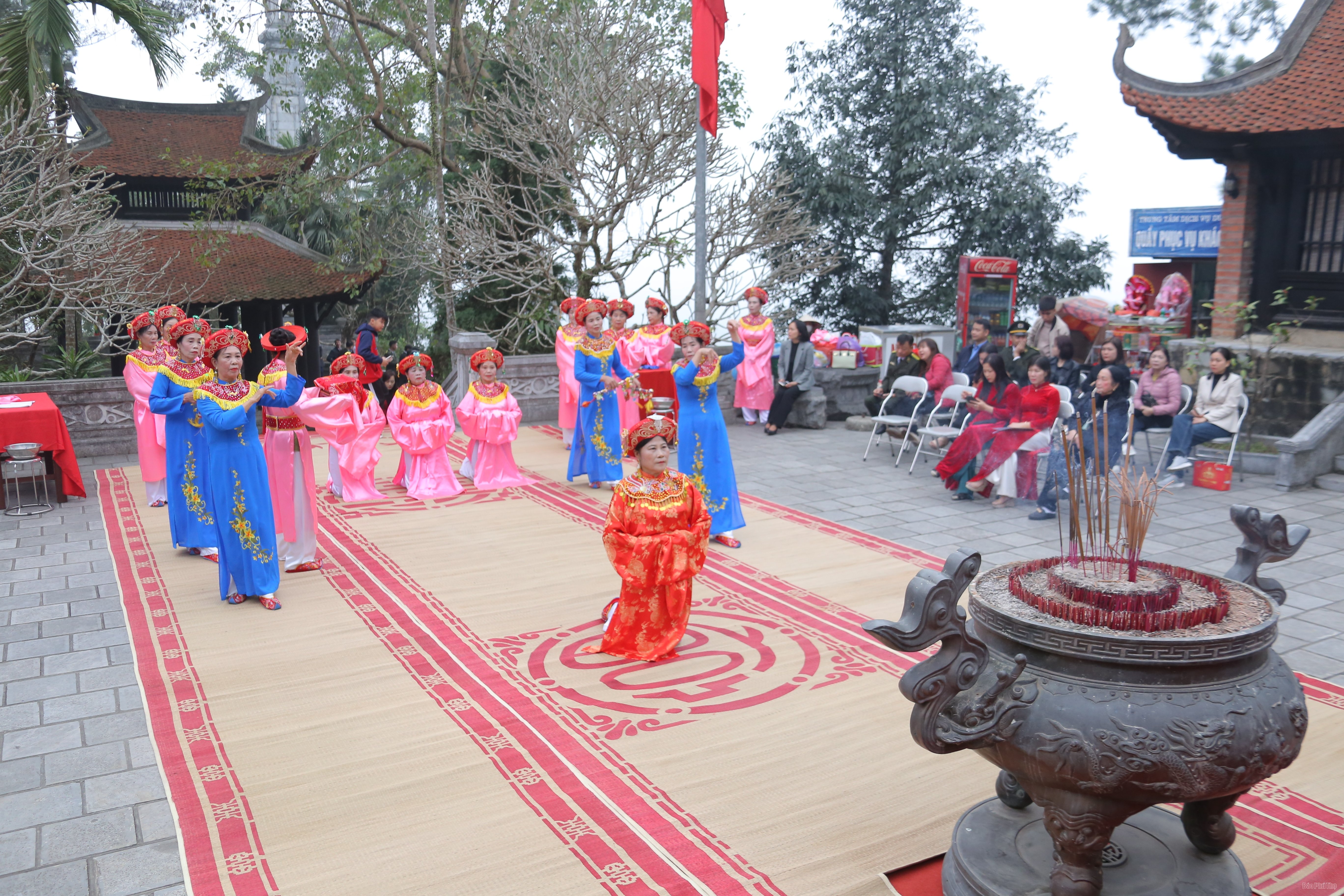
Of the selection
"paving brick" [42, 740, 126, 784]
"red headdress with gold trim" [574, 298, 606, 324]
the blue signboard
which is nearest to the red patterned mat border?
"paving brick" [42, 740, 126, 784]

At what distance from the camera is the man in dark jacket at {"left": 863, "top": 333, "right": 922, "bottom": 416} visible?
33.7ft

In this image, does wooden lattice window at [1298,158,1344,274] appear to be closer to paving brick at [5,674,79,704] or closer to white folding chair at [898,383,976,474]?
white folding chair at [898,383,976,474]

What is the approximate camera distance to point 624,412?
10.6 metres

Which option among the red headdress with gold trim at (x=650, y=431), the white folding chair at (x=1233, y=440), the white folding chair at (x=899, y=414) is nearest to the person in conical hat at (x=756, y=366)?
the white folding chair at (x=899, y=414)

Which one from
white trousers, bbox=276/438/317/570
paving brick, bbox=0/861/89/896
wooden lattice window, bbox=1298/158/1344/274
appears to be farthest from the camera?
wooden lattice window, bbox=1298/158/1344/274

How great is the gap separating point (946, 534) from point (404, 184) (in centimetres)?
1890

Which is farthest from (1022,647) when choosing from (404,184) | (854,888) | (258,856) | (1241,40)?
(404,184)

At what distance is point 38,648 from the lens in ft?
16.8

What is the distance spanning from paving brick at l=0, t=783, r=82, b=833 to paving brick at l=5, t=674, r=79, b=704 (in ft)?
3.22

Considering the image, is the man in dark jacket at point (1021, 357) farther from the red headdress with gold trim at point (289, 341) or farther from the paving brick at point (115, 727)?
the paving brick at point (115, 727)

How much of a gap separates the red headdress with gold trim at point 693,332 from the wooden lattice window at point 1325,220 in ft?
24.6

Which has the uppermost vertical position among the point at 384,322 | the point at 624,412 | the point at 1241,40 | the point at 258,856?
the point at 1241,40

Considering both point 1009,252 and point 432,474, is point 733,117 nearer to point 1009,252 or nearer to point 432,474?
point 1009,252

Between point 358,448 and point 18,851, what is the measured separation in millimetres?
5295
